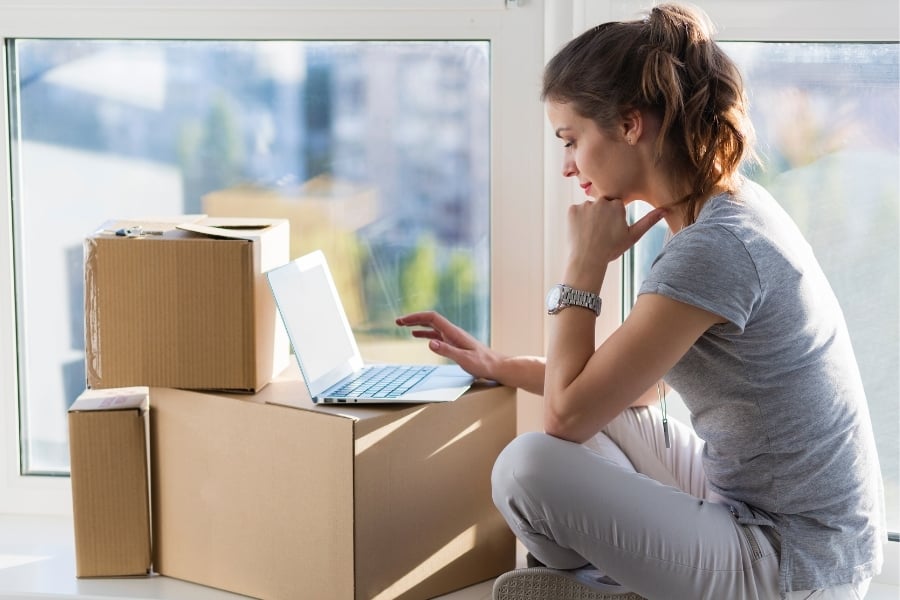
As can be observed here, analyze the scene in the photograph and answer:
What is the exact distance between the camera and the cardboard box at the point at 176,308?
1.31 meters

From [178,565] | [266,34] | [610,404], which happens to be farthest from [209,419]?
[266,34]

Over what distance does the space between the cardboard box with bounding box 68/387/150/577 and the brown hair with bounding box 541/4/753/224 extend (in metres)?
0.79

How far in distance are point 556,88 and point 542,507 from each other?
53cm

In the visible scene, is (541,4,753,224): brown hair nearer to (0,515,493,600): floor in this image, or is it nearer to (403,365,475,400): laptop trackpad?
(403,365,475,400): laptop trackpad

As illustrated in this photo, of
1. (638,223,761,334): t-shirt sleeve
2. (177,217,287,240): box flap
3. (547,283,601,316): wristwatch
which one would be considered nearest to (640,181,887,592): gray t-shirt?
(638,223,761,334): t-shirt sleeve

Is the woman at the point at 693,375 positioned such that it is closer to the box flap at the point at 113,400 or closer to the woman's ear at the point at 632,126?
the woman's ear at the point at 632,126

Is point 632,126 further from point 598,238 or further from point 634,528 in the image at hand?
point 634,528

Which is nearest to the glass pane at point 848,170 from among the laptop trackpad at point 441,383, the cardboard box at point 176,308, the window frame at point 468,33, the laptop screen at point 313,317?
the window frame at point 468,33

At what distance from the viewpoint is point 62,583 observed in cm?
144

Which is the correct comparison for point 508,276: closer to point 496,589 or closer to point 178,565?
point 496,589

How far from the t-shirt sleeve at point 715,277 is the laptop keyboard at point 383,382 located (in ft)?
1.44

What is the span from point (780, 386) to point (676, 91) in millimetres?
375

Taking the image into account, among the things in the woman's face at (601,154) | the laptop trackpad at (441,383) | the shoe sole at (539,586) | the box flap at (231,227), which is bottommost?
the shoe sole at (539,586)

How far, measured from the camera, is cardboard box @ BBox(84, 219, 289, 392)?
4.31ft
